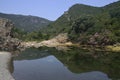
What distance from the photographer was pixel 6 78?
3719 centimetres

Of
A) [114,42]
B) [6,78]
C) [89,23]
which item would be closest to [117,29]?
[114,42]

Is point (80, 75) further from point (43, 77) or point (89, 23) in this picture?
point (89, 23)

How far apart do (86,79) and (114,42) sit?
76617mm

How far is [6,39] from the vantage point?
335 ft

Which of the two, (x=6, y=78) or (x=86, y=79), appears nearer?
(x=6, y=78)

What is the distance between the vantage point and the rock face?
98.9 m

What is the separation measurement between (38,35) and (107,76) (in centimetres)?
13556

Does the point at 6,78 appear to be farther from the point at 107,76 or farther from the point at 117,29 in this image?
the point at 117,29

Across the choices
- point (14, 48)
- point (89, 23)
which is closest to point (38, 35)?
point (89, 23)

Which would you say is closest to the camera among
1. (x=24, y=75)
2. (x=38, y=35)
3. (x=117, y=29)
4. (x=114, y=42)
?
(x=24, y=75)

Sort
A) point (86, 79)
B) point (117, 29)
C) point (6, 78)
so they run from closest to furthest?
point (6, 78)
point (86, 79)
point (117, 29)

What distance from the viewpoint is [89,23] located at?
147 metres

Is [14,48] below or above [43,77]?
below

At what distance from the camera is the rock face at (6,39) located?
9886 centimetres
